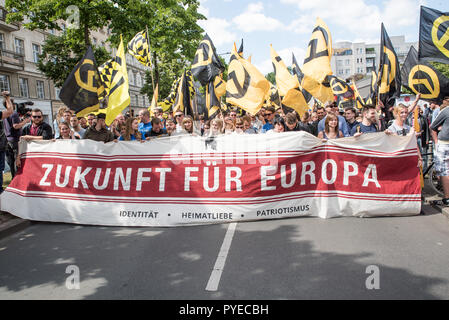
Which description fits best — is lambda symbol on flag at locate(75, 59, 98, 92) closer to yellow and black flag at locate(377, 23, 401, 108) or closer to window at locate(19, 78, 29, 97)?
yellow and black flag at locate(377, 23, 401, 108)

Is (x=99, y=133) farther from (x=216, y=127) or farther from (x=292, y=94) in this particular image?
(x=292, y=94)

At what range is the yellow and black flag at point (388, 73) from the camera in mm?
6934

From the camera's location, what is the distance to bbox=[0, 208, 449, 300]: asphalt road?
3215 millimetres

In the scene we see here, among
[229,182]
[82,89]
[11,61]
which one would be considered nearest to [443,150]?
[229,182]

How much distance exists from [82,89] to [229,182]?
3544mm

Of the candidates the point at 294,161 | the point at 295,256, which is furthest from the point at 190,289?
the point at 294,161

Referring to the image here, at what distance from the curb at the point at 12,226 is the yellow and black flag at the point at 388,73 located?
746 cm

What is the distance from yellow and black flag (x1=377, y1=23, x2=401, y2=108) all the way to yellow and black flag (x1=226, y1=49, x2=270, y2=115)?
2435 mm

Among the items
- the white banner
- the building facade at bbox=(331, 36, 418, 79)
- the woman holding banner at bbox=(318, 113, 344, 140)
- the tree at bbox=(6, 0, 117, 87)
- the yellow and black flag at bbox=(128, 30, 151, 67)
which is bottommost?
the white banner

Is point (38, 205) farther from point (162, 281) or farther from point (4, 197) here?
point (162, 281)

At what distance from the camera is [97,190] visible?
5.76 m

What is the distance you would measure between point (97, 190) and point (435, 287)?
5047 millimetres

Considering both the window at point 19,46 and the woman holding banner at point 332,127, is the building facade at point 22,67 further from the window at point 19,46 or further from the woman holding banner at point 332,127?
the woman holding banner at point 332,127

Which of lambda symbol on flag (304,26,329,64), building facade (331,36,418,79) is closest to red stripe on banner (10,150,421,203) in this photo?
lambda symbol on flag (304,26,329,64)
